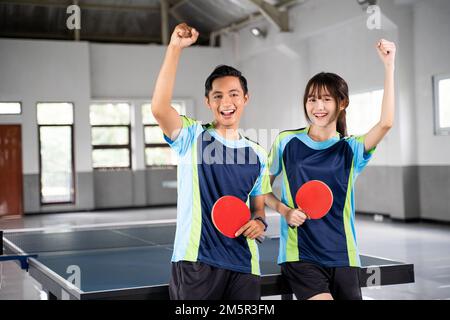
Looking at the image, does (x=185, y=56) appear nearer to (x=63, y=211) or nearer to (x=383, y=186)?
(x=63, y=211)

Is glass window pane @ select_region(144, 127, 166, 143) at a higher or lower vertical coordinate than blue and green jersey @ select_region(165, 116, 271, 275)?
higher

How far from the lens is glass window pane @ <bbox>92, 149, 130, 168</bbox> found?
1347 cm

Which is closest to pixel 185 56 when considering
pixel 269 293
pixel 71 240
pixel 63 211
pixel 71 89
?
pixel 71 89

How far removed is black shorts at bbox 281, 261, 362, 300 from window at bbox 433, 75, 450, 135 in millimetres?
6910

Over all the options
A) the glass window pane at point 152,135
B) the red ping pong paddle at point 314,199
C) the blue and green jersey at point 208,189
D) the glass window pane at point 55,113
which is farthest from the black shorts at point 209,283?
the glass window pane at point 152,135

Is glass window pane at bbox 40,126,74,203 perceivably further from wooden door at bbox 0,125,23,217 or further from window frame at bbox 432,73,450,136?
window frame at bbox 432,73,450,136

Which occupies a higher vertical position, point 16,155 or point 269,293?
point 16,155

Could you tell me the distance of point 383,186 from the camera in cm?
975

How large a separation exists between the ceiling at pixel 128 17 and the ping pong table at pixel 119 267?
704 centimetres

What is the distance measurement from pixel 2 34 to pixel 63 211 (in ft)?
11.9

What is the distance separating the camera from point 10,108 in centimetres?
989

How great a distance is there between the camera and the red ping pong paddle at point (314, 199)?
2104 millimetres

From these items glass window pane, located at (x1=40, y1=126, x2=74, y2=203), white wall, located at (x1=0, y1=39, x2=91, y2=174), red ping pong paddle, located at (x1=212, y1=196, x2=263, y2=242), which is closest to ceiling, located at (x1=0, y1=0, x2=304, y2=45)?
white wall, located at (x1=0, y1=39, x2=91, y2=174)
